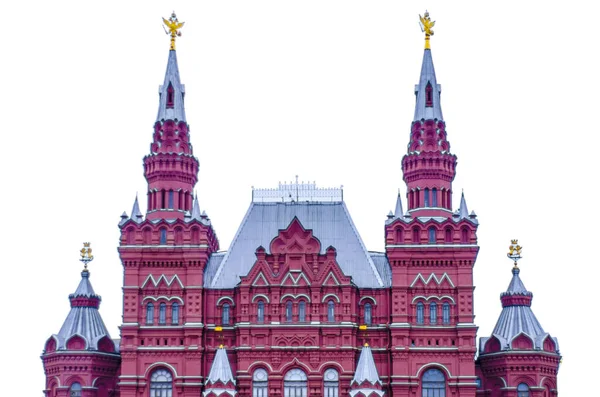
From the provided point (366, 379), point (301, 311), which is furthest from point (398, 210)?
point (366, 379)

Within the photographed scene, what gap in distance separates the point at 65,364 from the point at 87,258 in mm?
10194

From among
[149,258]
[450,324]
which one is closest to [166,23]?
[149,258]

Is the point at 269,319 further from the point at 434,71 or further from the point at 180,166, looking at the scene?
the point at 434,71

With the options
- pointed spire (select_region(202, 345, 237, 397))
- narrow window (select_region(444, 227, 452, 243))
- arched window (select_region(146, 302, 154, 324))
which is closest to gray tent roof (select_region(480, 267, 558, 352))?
narrow window (select_region(444, 227, 452, 243))

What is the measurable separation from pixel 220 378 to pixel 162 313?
8131mm

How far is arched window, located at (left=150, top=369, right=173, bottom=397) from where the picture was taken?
320 feet

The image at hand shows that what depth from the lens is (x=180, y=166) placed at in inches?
4053

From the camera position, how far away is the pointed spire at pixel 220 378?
94312 mm

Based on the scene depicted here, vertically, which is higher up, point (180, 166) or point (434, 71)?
point (434, 71)

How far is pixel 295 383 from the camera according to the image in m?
96.9

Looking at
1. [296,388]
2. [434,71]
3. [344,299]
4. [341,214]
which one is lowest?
[296,388]

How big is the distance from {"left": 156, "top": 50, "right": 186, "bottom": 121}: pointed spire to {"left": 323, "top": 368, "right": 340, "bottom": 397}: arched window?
2450cm

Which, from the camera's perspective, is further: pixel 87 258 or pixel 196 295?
pixel 87 258

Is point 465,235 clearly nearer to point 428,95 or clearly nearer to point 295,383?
point 428,95
